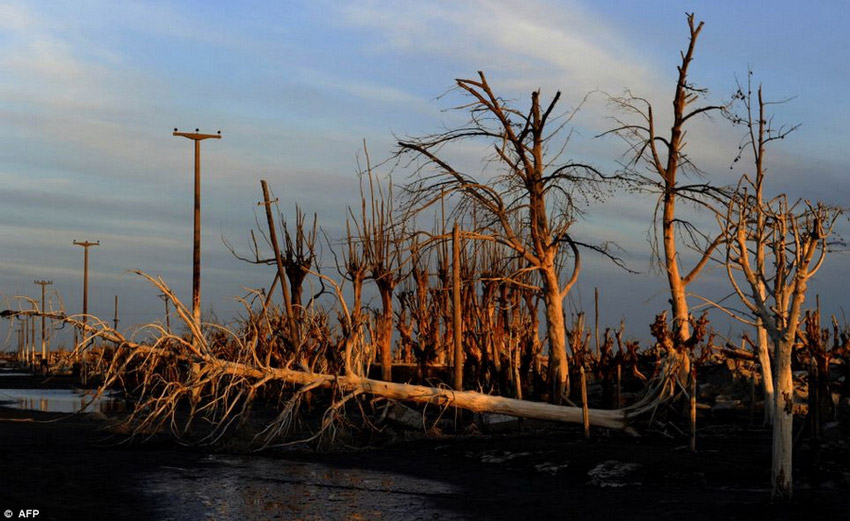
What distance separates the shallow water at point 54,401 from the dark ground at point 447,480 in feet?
36.5

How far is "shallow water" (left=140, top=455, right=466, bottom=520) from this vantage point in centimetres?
1177

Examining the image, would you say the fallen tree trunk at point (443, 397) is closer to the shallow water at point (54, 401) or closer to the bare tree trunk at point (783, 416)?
the bare tree trunk at point (783, 416)

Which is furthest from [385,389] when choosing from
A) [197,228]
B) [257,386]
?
[197,228]

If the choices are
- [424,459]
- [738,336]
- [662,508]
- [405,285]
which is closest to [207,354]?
[424,459]

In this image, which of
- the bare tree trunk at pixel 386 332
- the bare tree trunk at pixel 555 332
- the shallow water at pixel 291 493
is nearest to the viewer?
the shallow water at pixel 291 493

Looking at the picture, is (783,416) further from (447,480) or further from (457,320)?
(457,320)

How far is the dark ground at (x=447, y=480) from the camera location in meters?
11.8

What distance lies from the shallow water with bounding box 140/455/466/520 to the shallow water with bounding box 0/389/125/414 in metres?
12.4

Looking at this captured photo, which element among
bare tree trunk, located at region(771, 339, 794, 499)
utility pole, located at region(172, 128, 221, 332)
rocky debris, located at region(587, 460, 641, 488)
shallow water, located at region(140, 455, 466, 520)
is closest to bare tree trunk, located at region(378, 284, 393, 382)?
utility pole, located at region(172, 128, 221, 332)

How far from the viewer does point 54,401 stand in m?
35.5

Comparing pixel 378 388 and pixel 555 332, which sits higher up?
pixel 555 332

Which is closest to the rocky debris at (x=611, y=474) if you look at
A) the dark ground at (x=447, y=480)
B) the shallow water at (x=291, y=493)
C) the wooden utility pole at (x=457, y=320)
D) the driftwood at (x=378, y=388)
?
the dark ground at (x=447, y=480)

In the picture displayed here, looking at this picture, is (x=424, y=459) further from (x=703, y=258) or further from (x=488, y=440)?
(x=703, y=258)

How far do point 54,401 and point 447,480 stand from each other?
2495 centimetres
